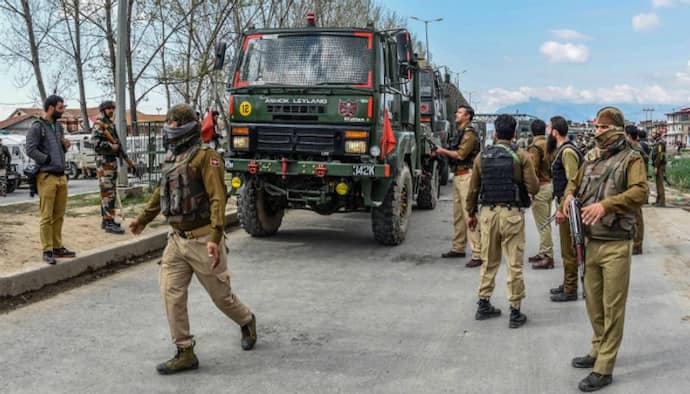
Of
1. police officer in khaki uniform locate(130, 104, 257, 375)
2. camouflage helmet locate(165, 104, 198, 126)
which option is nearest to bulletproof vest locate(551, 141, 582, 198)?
police officer in khaki uniform locate(130, 104, 257, 375)

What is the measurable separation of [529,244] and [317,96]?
3.80 m

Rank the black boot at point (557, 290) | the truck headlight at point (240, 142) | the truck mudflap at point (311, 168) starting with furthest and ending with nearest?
the truck headlight at point (240, 142), the truck mudflap at point (311, 168), the black boot at point (557, 290)

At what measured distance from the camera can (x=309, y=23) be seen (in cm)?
966

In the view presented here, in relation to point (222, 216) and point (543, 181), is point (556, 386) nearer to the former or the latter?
point (222, 216)

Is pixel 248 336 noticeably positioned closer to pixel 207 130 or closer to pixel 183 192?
pixel 183 192

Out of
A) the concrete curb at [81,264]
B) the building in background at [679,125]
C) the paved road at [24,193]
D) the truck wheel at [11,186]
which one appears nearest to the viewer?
the concrete curb at [81,264]

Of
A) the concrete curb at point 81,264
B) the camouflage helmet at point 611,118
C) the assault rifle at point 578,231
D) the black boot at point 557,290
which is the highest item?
the camouflage helmet at point 611,118

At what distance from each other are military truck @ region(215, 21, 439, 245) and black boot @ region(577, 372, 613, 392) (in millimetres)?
4306

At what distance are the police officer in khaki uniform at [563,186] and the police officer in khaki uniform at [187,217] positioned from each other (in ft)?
11.4

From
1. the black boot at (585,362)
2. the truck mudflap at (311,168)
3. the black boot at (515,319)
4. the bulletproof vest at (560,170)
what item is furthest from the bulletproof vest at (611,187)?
the truck mudflap at (311,168)

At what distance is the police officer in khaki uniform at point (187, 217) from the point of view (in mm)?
4395

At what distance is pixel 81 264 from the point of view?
721 cm

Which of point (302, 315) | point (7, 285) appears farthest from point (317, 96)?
point (7, 285)

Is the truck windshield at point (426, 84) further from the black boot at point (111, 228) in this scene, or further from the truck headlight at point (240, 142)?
the black boot at point (111, 228)
